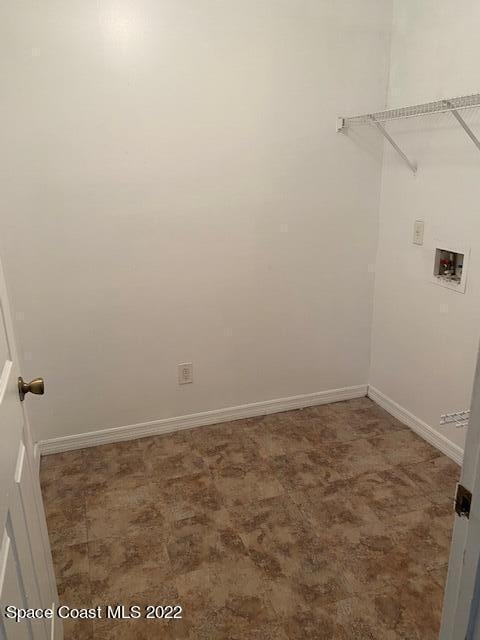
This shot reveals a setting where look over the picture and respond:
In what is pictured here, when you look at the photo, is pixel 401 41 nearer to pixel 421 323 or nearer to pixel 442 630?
pixel 421 323

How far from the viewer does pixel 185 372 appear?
259cm

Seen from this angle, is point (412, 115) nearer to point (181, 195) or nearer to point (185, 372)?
point (181, 195)

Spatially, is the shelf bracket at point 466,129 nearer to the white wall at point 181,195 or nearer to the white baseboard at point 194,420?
the white wall at point 181,195

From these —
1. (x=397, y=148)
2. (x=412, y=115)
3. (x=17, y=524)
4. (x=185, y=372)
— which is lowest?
(x=185, y=372)

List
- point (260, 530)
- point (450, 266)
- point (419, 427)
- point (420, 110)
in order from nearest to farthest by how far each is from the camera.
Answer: point (260, 530) → point (420, 110) → point (450, 266) → point (419, 427)

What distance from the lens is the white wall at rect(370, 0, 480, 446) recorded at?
6.73ft

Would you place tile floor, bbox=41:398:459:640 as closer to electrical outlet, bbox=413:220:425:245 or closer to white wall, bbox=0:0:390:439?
white wall, bbox=0:0:390:439

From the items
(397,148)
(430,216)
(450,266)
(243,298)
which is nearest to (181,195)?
(243,298)

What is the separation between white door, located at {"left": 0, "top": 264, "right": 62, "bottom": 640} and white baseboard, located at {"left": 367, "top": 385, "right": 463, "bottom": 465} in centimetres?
180

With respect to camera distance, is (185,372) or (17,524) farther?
(185,372)

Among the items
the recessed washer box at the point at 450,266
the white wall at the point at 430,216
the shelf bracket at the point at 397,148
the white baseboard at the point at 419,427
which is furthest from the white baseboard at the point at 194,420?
the shelf bracket at the point at 397,148

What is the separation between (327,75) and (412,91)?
1.41ft

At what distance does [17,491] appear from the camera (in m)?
1.02

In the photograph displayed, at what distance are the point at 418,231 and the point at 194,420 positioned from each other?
62.4 inches
